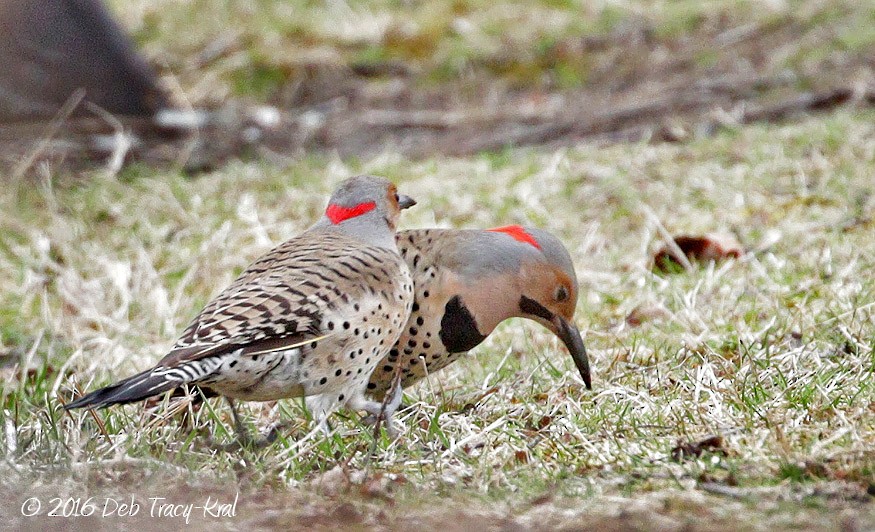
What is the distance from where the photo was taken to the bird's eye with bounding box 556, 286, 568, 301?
4.44 meters

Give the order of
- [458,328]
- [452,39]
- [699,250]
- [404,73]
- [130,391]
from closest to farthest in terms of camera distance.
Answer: [130,391] < [458,328] < [699,250] < [404,73] < [452,39]

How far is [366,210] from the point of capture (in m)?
4.50

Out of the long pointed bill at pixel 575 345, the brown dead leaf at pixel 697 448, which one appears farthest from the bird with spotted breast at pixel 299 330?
the brown dead leaf at pixel 697 448

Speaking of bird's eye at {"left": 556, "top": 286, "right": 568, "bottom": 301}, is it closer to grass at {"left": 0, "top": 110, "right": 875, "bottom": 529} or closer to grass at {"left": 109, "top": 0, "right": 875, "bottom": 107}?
grass at {"left": 0, "top": 110, "right": 875, "bottom": 529}

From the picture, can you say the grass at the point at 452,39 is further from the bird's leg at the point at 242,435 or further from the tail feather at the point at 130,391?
→ the tail feather at the point at 130,391

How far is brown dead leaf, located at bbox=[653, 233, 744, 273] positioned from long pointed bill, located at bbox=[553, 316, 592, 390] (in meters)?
1.54

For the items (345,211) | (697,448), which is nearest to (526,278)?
(345,211)

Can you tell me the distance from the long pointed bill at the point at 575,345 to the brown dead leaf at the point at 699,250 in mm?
1542

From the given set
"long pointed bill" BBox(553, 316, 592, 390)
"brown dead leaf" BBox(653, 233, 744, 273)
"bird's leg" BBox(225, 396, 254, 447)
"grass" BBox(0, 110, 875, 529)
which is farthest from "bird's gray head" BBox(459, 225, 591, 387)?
"brown dead leaf" BBox(653, 233, 744, 273)

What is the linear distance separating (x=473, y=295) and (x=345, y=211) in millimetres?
606

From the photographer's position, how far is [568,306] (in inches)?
176

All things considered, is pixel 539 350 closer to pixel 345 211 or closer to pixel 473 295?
pixel 473 295

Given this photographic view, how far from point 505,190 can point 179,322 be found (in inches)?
91.7

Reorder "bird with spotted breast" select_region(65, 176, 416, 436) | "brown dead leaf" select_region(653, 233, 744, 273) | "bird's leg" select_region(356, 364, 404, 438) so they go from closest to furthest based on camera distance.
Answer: "bird with spotted breast" select_region(65, 176, 416, 436), "bird's leg" select_region(356, 364, 404, 438), "brown dead leaf" select_region(653, 233, 744, 273)
